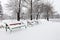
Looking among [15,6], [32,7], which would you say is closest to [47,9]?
[32,7]

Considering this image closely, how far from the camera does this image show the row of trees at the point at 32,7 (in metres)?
4.35

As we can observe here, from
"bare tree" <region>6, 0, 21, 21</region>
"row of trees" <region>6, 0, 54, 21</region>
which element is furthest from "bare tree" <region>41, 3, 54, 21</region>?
"bare tree" <region>6, 0, 21, 21</region>

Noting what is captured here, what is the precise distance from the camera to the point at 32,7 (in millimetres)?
4895

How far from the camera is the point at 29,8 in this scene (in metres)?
4.84

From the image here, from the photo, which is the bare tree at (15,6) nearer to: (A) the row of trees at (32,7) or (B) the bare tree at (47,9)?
(A) the row of trees at (32,7)

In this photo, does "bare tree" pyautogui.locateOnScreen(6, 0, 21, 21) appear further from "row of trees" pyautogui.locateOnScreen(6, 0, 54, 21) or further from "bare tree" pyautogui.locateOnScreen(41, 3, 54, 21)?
"bare tree" pyautogui.locateOnScreen(41, 3, 54, 21)

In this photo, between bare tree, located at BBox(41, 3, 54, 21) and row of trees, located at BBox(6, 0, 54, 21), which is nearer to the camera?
row of trees, located at BBox(6, 0, 54, 21)

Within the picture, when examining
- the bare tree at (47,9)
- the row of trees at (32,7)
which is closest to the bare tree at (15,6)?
the row of trees at (32,7)

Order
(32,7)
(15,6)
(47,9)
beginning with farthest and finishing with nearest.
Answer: (47,9) → (32,7) → (15,6)

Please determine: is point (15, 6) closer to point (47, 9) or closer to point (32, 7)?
point (32, 7)

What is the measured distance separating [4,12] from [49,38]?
246 centimetres

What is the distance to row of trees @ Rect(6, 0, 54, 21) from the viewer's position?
435 cm

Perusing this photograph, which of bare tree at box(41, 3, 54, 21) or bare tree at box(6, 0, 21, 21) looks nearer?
bare tree at box(6, 0, 21, 21)

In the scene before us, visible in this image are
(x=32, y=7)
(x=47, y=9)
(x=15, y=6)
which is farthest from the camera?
(x=47, y=9)
